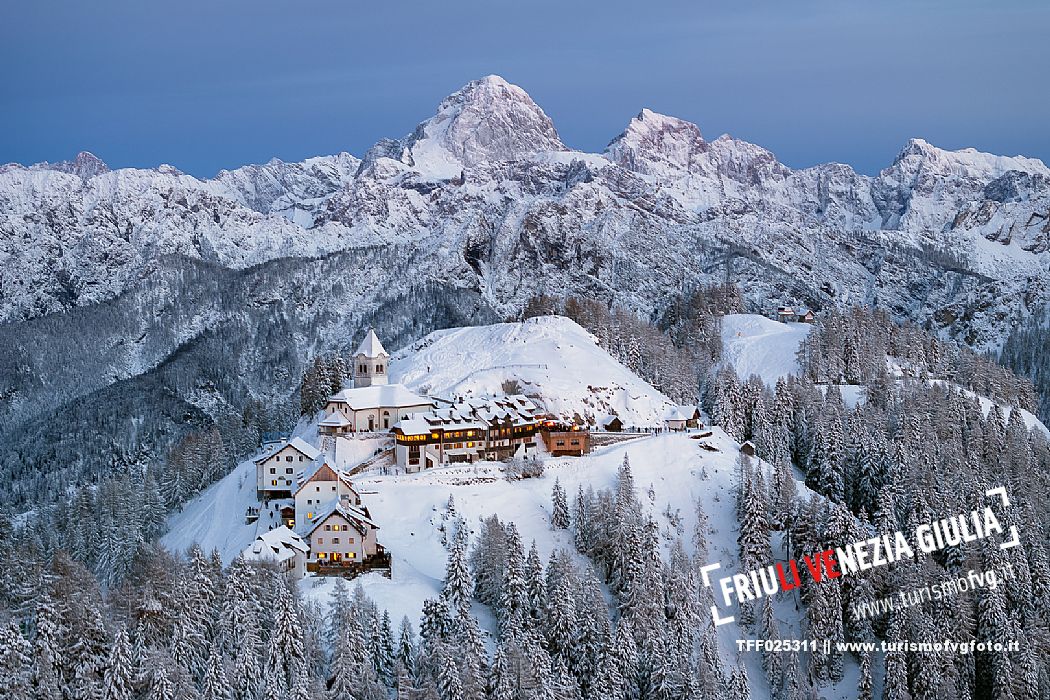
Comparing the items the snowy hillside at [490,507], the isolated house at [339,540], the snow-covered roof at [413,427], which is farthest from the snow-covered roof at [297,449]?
the isolated house at [339,540]

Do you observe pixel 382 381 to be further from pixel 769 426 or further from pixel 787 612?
pixel 787 612

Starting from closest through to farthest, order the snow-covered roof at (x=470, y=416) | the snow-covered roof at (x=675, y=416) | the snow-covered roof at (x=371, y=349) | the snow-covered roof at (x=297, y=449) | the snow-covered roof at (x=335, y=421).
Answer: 1. the snow-covered roof at (x=297, y=449)
2. the snow-covered roof at (x=470, y=416)
3. the snow-covered roof at (x=335, y=421)
4. the snow-covered roof at (x=675, y=416)
5. the snow-covered roof at (x=371, y=349)

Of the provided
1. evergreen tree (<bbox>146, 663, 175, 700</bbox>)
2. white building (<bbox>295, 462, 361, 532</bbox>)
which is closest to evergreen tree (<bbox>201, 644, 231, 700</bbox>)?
evergreen tree (<bbox>146, 663, 175, 700</bbox>)

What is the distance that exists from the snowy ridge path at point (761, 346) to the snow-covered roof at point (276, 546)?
280ft

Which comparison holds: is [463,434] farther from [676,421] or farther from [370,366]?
[370,366]

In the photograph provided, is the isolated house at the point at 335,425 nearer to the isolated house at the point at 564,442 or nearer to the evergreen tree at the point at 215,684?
the isolated house at the point at 564,442

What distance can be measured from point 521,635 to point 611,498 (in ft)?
69.2

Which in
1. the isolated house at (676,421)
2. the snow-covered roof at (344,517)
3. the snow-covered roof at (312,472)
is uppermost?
the isolated house at (676,421)

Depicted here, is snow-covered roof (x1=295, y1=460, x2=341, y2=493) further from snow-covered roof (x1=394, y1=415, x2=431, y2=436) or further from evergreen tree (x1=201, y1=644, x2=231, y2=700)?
evergreen tree (x1=201, y1=644, x2=231, y2=700)

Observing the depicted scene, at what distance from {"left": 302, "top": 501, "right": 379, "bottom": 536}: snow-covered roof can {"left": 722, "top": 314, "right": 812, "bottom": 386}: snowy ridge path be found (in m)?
80.7

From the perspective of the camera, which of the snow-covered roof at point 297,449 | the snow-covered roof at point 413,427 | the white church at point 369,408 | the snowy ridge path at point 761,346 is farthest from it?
the snowy ridge path at point 761,346

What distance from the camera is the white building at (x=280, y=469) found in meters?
86.5

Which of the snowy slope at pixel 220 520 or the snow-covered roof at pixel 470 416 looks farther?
the snow-covered roof at pixel 470 416

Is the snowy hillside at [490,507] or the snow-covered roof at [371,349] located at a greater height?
the snow-covered roof at [371,349]
